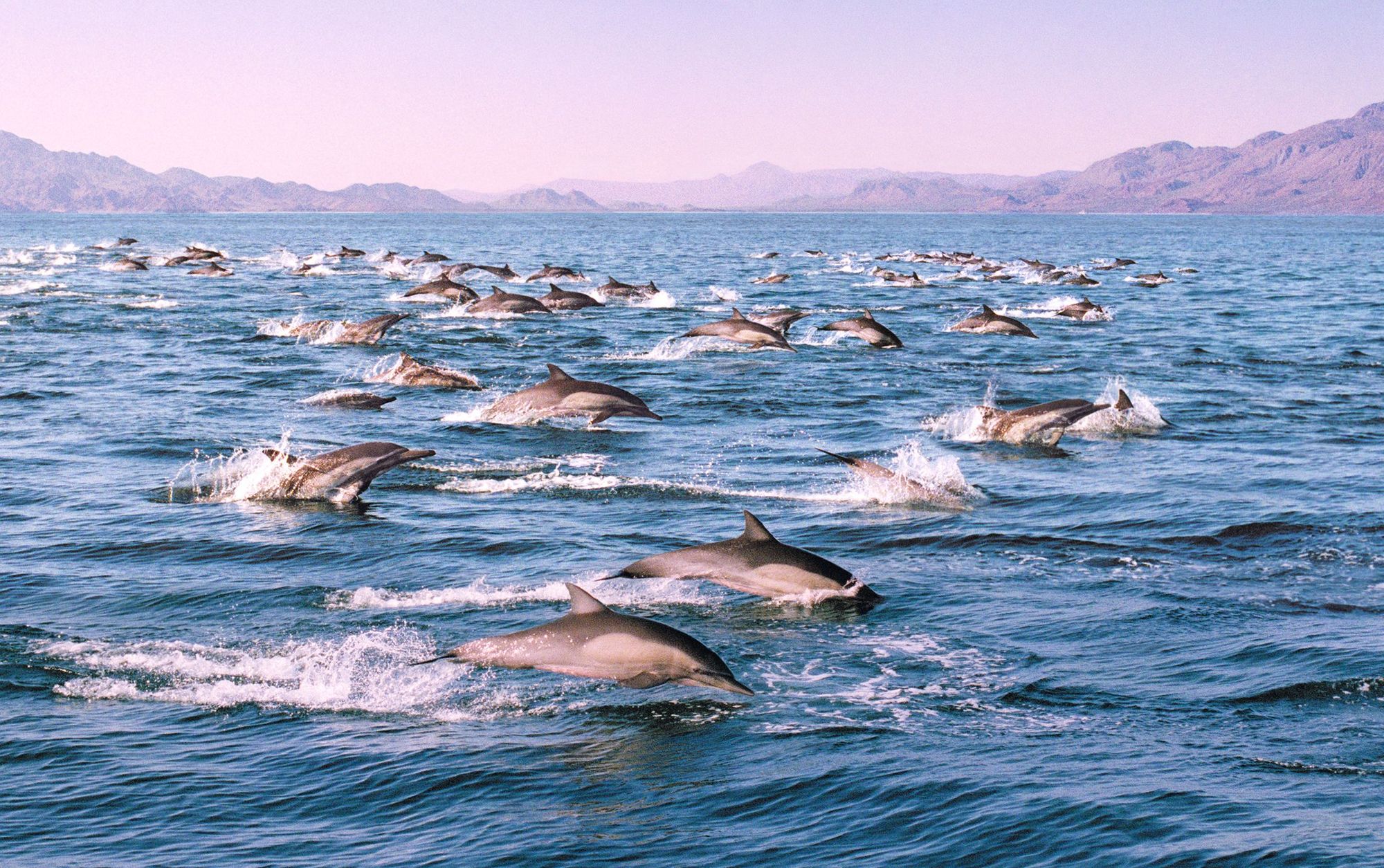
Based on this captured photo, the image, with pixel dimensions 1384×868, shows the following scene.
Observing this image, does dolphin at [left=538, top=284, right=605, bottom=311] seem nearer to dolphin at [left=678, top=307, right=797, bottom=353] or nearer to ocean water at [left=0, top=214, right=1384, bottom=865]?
dolphin at [left=678, top=307, right=797, bottom=353]

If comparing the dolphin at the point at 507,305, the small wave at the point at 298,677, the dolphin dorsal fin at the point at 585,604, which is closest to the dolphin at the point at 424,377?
the dolphin at the point at 507,305

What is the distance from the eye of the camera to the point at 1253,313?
44.8m

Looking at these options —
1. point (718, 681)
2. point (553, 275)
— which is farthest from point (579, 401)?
point (553, 275)

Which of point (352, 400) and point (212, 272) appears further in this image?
point (212, 272)

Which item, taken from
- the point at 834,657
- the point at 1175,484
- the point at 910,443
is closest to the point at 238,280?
the point at 910,443

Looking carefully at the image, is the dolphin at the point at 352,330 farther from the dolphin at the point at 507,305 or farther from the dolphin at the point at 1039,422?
the dolphin at the point at 1039,422

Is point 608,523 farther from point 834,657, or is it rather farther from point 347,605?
point 834,657

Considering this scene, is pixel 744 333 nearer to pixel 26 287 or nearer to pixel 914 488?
pixel 914 488

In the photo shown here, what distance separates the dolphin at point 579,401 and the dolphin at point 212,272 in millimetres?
41397

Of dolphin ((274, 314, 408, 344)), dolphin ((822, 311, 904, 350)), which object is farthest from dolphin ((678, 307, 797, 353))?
dolphin ((274, 314, 408, 344))

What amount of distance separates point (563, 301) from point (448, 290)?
14.3 ft

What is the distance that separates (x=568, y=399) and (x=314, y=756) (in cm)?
1297

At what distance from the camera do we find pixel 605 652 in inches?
381

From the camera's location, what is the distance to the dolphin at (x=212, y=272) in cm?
5919
